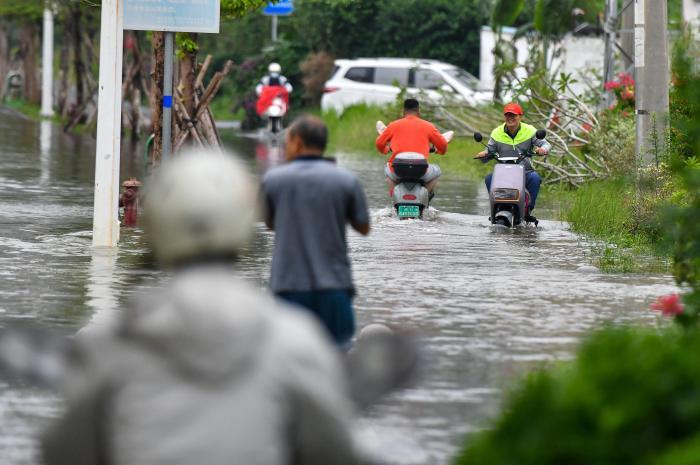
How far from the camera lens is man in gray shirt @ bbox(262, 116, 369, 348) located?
24.8ft

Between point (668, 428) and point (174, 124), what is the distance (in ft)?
57.9

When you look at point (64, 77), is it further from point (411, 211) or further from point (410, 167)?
point (411, 211)

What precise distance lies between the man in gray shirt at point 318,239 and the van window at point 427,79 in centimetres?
3118

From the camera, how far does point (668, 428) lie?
4754 mm

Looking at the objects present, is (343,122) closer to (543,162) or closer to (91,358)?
(543,162)

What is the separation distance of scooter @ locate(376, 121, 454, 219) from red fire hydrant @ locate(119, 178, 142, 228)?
A: 3121 millimetres

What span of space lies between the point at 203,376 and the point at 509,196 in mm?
15629

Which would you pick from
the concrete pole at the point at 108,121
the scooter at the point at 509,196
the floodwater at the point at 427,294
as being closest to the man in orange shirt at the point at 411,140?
the floodwater at the point at 427,294

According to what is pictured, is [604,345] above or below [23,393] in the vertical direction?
above

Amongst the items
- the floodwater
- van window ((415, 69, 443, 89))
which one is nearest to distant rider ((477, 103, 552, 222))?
the floodwater

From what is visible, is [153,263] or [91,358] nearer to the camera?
[91,358]

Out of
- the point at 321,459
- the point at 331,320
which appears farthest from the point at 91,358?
the point at 331,320

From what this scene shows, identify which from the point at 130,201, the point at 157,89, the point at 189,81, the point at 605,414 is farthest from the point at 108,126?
the point at 605,414

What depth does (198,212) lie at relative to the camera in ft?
12.4
